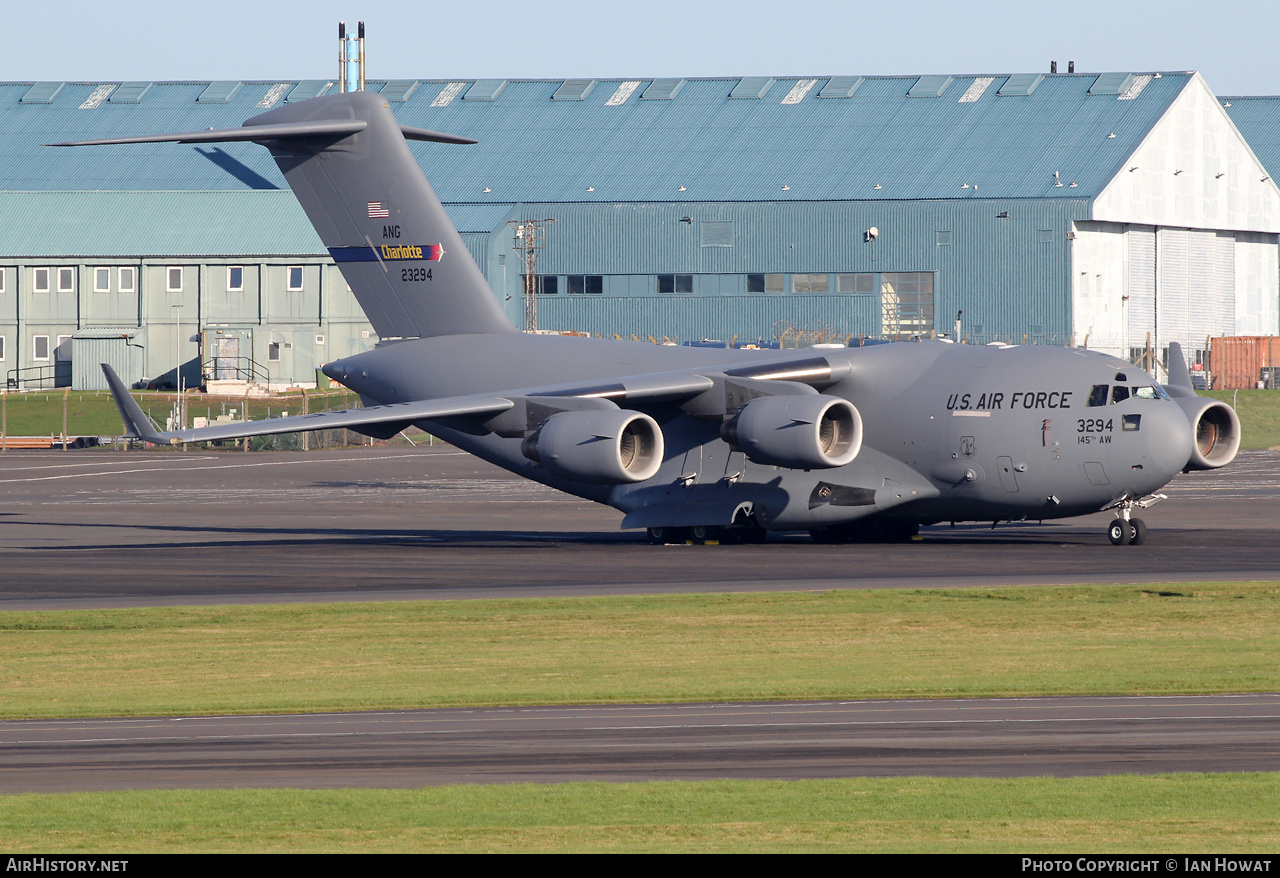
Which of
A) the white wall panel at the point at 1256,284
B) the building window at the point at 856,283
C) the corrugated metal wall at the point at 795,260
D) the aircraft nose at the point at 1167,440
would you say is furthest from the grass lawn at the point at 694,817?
the white wall panel at the point at 1256,284

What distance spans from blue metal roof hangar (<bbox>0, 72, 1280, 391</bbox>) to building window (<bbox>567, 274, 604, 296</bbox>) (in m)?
0.12

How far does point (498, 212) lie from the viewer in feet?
289

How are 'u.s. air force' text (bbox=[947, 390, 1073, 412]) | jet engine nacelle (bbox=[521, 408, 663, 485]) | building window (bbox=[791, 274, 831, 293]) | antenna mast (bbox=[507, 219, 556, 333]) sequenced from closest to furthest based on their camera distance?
1. jet engine nacelle (bbox=[521, 408, 663, 485])
2. 'u.s. air force' text (bbox=[947, 390, 1073, 412])
3. building window (bbox=[791, 274, 831, 293])
4. antenna mast (bbox=[507, 219, 556, 333])

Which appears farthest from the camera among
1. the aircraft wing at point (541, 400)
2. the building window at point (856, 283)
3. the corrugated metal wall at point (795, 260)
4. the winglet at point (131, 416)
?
the building window at point (856, 283)

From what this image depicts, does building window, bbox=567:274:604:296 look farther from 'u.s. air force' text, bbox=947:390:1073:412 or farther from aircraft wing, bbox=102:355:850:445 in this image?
'u.s. air force' text, bbox=947:390:1073:412

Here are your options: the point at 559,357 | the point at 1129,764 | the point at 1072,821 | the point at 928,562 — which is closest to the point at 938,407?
the point at 928,562

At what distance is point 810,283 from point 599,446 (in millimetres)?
57319

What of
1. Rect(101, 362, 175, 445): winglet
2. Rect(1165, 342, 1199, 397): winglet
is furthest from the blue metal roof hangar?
Rect(101, 362, 175, 445): winglet

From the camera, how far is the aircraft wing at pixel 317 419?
28264mm

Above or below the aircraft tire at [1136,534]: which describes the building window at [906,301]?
above

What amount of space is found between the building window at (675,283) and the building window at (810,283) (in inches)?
195

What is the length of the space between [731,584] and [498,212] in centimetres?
6484

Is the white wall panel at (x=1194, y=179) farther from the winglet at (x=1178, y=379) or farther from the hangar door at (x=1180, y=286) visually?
the winglet at (x=1178, y=379)

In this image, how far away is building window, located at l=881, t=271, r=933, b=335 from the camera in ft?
277
